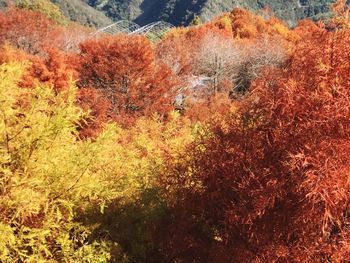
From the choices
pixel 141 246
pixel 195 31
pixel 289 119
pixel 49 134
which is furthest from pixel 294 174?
pixel 195 31

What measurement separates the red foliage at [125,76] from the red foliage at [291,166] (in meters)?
20.1

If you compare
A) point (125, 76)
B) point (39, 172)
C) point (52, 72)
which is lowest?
point (39, 172)

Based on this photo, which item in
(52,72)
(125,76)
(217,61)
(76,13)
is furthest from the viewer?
(76,13)

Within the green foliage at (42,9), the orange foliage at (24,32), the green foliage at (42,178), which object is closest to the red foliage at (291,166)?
the green foliage at (42,178)

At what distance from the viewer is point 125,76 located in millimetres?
28922

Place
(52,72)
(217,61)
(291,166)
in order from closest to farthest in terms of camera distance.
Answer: (291,166), (52,72), (217,61)

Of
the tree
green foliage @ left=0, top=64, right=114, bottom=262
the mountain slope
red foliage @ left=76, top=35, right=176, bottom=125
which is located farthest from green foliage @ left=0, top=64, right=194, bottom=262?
the mountain slope

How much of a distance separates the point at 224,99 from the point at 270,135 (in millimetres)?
25044

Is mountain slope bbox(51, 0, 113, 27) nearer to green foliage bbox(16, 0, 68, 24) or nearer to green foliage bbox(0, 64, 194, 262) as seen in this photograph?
green foliage bbox(16, 0, 68, 24)

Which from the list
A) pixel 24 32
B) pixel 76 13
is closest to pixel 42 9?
pixel 24 32

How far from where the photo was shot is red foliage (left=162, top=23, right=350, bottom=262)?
629 cm

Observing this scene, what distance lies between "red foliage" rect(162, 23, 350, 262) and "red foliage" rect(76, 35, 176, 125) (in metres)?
20.1

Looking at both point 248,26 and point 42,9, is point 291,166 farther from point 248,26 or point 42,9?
point 42,9

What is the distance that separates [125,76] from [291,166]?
23.6m
